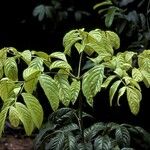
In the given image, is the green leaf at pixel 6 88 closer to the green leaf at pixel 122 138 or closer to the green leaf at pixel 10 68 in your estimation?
the green leaf at pixel 10 68

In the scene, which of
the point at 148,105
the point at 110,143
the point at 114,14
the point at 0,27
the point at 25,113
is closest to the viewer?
the point at 25,113

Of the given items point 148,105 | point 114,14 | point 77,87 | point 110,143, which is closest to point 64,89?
point 77,87

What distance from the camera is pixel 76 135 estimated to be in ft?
6.45

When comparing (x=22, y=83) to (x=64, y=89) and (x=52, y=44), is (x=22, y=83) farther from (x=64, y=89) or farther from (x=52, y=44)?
(x=52, y=44)

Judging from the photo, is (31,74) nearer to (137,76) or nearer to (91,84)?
(91,84)

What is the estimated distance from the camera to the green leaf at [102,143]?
1823 mm

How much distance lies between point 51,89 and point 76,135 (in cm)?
42

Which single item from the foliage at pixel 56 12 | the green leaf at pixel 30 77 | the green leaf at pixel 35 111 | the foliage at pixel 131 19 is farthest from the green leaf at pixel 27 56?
the foliage at pixel 56 12

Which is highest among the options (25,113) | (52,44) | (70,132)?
(25,113)

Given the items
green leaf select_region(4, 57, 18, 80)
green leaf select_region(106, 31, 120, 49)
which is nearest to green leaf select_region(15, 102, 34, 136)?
green leaf select_region(4, 57, 18, 80)

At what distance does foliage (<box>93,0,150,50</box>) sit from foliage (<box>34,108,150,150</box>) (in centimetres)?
132

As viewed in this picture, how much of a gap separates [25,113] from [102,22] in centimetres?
293

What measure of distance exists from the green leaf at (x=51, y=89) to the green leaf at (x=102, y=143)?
0.32 m

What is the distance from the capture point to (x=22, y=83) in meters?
1.70
